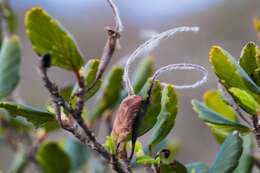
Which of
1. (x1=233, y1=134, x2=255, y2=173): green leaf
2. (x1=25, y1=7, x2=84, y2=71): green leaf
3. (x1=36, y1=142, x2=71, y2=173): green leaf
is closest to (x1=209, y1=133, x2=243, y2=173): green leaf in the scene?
(x1=233, y1=134, x2=255, y2=173): green leaf

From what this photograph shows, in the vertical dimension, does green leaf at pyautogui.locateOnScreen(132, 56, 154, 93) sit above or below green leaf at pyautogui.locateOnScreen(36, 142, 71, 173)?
above

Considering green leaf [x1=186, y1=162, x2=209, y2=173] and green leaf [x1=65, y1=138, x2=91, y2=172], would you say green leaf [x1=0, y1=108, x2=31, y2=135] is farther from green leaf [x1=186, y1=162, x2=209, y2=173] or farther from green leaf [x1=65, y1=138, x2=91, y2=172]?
green leaf [x1=186, y1=162, x2=209, y2=173]

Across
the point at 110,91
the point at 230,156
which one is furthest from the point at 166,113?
the point at 110,91

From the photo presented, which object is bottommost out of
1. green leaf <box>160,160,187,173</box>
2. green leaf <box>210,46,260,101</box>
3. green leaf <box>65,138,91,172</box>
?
green leaf <box>65,138,91,172</box>

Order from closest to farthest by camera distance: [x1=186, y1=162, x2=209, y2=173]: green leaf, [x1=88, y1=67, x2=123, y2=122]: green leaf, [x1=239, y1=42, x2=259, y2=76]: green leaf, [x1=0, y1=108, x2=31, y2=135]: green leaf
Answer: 1. [x1=239, y1=42, x2=259, y2=76]: green leaf
2. [x1=186, y1=162, x2=209, y2=173]: green leaf
3. [x1=88, y1=67, x2=123, y2=122]: green leaf
4. [x1=0, y1=108, x2=31, y2=135]: green leaf

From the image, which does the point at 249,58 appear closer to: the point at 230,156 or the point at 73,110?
the point at 230,156

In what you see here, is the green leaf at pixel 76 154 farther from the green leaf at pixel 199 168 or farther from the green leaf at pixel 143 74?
the green leaf at pixel 199 168

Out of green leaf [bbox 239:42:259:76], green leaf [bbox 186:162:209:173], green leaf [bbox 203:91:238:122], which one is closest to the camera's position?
green leaf [bbox 239:42:259:76]

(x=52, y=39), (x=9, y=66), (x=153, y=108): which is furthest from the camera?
(x=9, y=66)
